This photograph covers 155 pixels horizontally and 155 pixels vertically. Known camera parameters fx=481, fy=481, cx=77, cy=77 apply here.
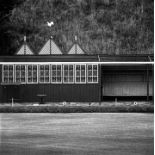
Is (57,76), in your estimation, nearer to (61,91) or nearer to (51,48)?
(61,91)

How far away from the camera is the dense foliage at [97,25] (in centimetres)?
3712

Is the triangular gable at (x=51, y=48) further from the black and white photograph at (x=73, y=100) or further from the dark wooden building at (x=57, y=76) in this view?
the dark wooden building at (x=57, y=76)

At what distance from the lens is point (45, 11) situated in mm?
43875

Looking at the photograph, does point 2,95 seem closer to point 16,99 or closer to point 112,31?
point 16,99

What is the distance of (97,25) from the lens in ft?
133

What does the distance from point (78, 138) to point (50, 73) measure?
8.65 meters

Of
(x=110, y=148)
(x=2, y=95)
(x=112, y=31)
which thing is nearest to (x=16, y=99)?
(x=2, y=95)

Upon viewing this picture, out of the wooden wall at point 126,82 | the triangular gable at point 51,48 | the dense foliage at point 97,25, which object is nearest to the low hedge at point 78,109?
the wooden wall at point 126,82

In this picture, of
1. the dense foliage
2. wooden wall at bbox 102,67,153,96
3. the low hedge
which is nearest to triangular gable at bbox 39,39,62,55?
wooden wall at bbox 102,67,153,96

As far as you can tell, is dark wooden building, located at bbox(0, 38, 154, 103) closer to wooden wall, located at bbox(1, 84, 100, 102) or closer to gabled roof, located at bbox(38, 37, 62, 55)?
wooden wall, located at bbox(1, 84, 100, 102)

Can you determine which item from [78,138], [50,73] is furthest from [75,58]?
[78,138]

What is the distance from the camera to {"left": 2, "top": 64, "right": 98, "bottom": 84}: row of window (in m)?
16.5

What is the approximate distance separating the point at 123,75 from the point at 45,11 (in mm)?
26555

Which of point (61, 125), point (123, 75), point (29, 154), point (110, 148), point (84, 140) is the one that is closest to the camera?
point (29, 154)
